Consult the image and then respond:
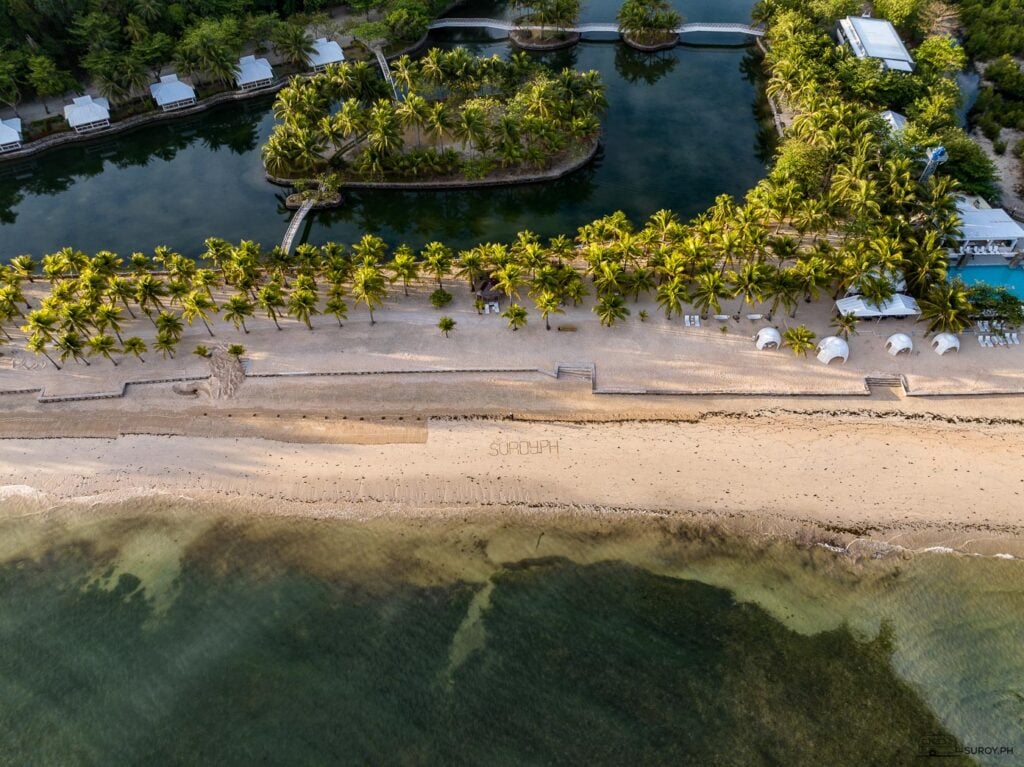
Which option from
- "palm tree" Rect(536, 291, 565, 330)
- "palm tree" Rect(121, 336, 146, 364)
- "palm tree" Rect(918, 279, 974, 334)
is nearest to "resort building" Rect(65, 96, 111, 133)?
"palm tree" Rect(121, 336, 146, 364)

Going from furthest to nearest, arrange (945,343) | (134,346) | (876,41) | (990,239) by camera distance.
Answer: (876,41) → (990,239) → (134,346) → (945,343)

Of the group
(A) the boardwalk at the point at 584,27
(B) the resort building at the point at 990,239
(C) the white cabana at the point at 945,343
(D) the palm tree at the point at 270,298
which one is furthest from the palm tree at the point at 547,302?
(A) the boardwalk at the point at 584,27

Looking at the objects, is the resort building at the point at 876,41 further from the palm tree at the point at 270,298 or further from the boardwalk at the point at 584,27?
the palm tree at the point at 270,298

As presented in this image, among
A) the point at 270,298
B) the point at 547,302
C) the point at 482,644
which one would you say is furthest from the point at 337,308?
the point at 482,644

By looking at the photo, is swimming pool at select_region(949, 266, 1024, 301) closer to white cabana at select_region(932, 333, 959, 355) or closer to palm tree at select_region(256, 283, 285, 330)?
white cabana at select_region(932, 333, 959, 355)

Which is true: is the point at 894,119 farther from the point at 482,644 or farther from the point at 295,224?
the point at 482,644

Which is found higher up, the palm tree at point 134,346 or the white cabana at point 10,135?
the white cabana at point 10,135
